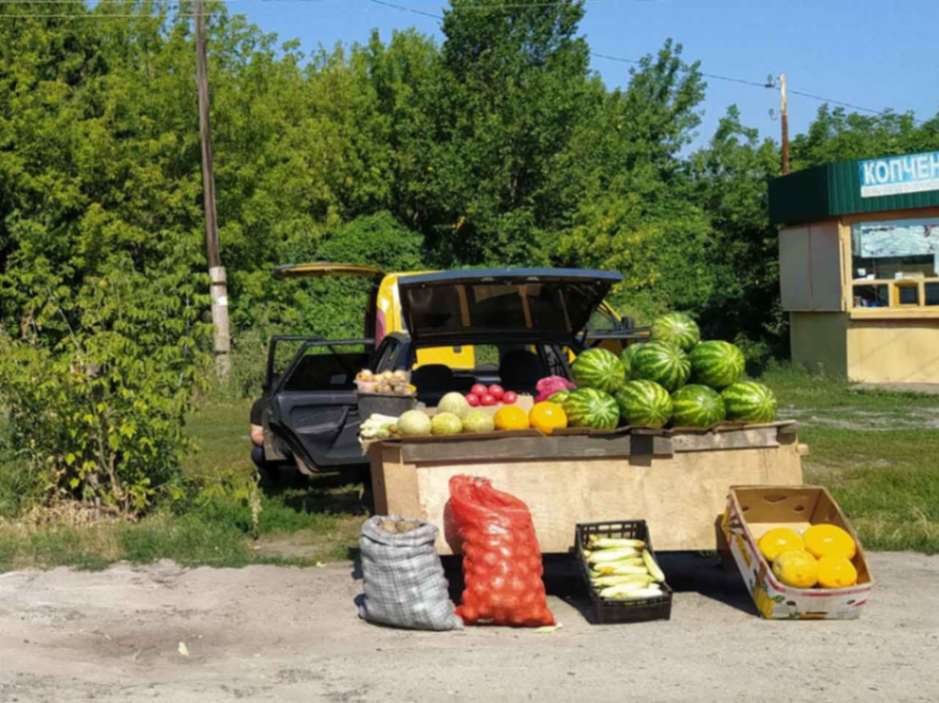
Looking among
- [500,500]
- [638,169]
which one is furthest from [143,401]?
[638,169]

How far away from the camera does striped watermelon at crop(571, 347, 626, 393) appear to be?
337 inches

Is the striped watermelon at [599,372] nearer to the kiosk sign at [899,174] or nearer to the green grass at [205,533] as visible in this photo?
the green grass at [205,533]

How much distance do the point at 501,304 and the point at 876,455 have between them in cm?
561

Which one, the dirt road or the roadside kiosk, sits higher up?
the roadside kiosk

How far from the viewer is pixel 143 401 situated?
10.5m

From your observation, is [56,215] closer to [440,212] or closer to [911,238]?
[440,212]

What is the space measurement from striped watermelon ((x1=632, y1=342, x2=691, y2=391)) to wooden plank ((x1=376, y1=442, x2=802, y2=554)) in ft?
1.58

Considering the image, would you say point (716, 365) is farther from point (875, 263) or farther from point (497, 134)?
point (497, 134)

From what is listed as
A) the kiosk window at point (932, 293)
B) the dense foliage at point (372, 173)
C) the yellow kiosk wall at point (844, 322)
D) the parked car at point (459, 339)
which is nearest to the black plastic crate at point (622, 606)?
the parked car at point (459, 339)

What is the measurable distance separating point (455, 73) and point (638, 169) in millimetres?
8594

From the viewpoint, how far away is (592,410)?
8.24 m

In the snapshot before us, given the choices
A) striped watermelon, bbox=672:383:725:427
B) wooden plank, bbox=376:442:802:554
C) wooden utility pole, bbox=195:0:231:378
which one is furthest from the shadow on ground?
wooden utility pole, bbox=195:0:231:378

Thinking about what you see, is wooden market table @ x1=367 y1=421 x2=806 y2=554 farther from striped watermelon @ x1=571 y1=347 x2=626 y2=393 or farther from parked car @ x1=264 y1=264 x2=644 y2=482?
parked car @ x1=264 y1=264 x2=644 y2=482

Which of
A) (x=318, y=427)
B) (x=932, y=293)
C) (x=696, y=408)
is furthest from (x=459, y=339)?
(x=932, y=293)
